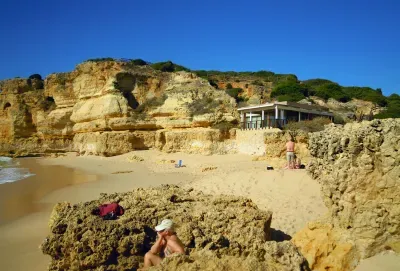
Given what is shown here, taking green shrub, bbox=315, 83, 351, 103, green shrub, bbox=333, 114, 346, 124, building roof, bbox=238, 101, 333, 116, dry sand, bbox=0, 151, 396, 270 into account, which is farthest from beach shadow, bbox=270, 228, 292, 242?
green shrub, bbox=315, 83, 351, 103

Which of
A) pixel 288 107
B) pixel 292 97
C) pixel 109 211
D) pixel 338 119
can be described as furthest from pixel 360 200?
pixel 292 97

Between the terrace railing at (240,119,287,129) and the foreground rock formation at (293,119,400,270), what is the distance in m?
17.1

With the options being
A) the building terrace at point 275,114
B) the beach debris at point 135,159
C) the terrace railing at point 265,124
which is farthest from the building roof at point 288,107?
the beach debris at point 135,159

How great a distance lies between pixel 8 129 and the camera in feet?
124

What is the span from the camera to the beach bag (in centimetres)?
464

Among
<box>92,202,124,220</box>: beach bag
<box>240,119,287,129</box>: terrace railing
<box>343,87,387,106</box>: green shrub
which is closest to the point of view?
<box>92,202,124,220</box>: beach bag

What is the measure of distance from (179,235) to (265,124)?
19297 millimetres

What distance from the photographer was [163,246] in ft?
12.5

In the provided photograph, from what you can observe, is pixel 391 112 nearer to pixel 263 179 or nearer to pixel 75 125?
pixel 263 179

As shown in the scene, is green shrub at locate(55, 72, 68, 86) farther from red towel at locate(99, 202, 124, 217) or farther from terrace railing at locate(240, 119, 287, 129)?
red towel at locate(99, 202, 124, 217)

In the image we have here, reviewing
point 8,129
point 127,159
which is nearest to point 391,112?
point 127,159

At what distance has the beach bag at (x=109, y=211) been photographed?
464cm

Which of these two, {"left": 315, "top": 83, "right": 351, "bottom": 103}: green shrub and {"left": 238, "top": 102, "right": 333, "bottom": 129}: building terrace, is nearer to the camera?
{"left": 238, "top": 102, "right": 333, "bottom": 129}: building terrace

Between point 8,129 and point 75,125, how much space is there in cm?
1150
